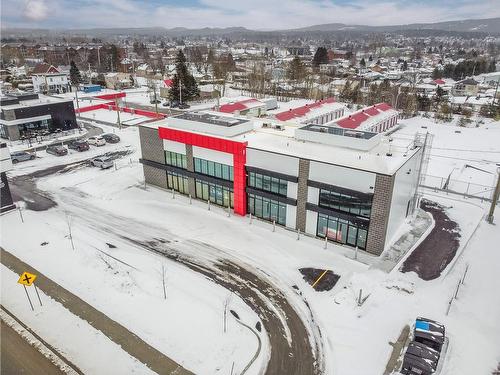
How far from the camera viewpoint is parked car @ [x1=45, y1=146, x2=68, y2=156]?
53531 millimetres

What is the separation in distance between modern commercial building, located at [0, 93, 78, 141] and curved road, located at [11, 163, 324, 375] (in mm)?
25011

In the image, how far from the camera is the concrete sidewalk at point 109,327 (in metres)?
19.5

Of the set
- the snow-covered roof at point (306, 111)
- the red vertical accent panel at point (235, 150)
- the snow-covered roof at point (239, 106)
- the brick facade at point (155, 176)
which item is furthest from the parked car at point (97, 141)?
the snow-covered roof at point (306, 111)

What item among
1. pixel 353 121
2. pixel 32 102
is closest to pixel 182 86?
pixel 32 102

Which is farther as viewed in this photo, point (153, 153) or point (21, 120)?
point (21, 120)

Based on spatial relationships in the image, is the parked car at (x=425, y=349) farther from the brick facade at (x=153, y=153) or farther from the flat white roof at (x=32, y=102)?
the flat white roof at (x=32, y=102)

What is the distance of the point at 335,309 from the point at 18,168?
1791 inches

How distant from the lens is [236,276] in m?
27.2

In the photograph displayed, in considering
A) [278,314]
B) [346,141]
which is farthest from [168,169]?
[278,314]

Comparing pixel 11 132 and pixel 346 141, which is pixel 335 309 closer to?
pixel 346 141

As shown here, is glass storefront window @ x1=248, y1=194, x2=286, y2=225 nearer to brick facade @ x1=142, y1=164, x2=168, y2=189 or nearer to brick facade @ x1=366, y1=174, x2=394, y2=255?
brick facade @ x1=366, y1=174, x2=394, y2=255

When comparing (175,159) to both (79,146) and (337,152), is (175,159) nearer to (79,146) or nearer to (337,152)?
(337,152)

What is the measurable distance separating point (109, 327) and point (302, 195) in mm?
18108

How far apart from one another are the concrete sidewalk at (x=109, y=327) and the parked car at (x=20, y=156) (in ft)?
92.5
